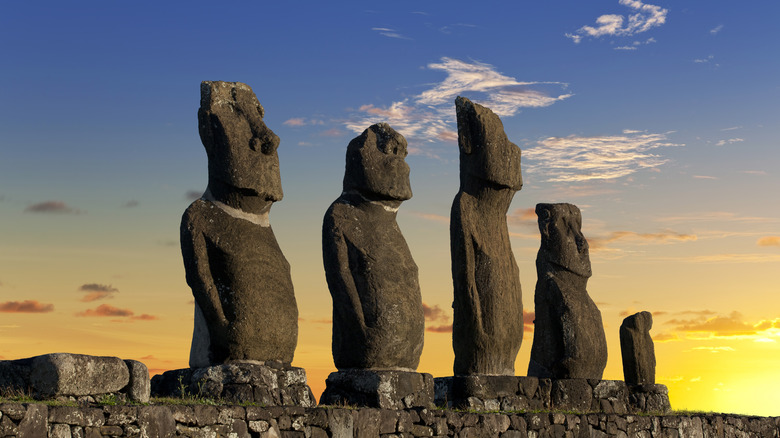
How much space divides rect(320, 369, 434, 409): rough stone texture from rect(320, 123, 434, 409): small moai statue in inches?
0.4

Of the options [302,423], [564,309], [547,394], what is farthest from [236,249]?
[564,309]

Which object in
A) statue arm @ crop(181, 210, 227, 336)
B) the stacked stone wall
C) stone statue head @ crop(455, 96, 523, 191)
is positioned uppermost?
stone statue head @ crop(455, 96, 523, 191)

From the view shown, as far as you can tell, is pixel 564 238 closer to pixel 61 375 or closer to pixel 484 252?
pixel 484 252

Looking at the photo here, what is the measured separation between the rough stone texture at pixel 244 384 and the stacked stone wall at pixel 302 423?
672 mm

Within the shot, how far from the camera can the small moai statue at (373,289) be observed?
11.8 m

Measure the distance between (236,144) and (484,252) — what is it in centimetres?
434

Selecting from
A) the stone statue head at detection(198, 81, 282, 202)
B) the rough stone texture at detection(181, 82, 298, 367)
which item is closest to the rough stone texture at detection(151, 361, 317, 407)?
the rough stone texture at detection(181, 82, 298, 367)

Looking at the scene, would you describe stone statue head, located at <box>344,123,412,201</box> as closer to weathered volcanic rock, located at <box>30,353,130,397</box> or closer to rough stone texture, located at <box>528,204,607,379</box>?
rough stone texture, located at <box>528,204,607,379</box>

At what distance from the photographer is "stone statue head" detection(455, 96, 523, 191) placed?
1444cm

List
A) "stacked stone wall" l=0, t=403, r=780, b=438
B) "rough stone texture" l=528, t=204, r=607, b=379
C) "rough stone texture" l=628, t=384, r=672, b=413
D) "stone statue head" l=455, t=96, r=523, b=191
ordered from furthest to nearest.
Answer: "rough stone texture" l=628, t=384, r=672, b=413
"rough stone texture" l=528, t=204, r=607, b=379
"stone statue head" l=455, t=96, r=523, b=191
"stacked stone wall" l=0, t=403, r=780, b=438

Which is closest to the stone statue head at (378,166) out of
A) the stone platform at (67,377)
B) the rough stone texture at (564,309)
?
the rough stone texture at (564,309)

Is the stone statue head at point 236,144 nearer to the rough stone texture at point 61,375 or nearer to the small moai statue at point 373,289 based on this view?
the small moai statue at point 373,289

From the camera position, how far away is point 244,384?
A: 34.6 feet

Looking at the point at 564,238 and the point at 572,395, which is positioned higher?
the point at 564,238
